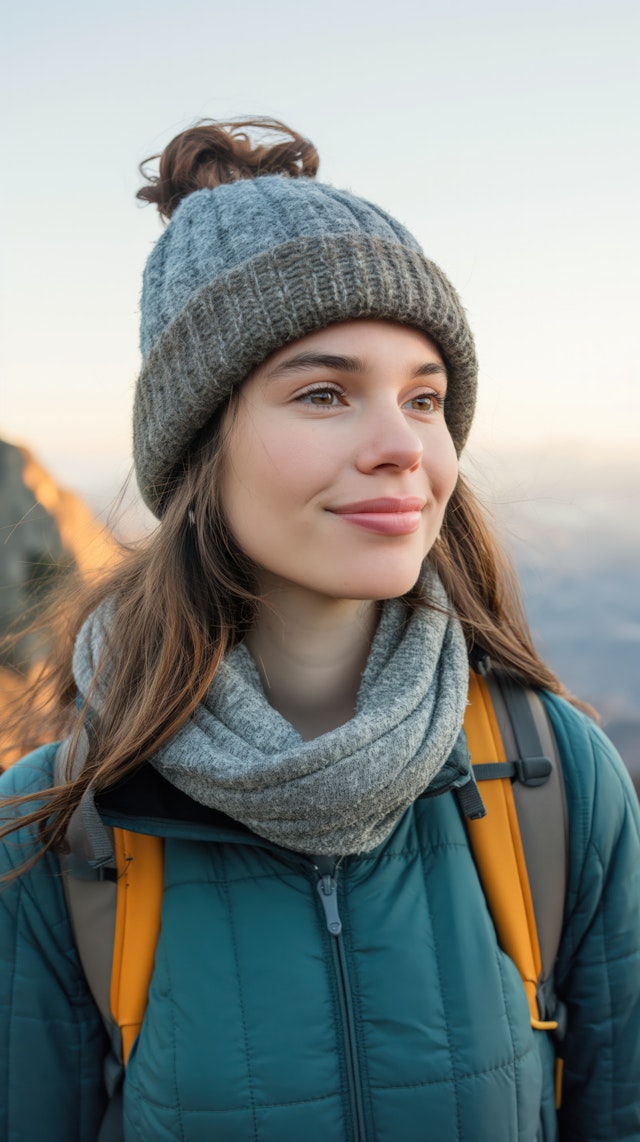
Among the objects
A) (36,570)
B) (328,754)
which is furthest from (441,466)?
(36,570)

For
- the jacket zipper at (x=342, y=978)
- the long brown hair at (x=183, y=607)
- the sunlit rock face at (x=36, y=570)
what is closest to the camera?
the jacket zipper at (x=342, y=978)

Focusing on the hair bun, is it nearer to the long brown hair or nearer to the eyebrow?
the long brown hair

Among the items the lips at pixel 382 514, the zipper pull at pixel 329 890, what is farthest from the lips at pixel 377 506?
the zipper pull at pixel 329 890

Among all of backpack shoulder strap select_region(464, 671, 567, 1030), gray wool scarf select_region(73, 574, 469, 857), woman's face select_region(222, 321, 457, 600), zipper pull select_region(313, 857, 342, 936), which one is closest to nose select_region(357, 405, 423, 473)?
woman's face select_region(222, 321, 457, 600)

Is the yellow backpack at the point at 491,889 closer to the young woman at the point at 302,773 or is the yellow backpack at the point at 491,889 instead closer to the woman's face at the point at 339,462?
the young woman at the point at 302,773

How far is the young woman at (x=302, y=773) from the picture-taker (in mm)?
1495

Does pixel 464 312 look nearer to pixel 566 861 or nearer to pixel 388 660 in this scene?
pixel 388 660

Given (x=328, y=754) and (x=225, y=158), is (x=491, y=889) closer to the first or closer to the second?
(x=328, y=754)

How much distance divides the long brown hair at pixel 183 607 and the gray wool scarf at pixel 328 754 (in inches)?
2.9

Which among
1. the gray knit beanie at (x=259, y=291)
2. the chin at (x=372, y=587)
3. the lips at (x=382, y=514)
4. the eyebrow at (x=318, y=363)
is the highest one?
the gray knit beanie at (x=259, y=291)

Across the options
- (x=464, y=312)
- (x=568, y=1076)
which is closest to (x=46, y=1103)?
(x=568, y=1076)

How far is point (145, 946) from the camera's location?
5.23 feet

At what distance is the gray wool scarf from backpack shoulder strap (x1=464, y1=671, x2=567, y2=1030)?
0.51 ft

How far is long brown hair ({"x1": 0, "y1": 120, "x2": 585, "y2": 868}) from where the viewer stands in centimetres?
169
